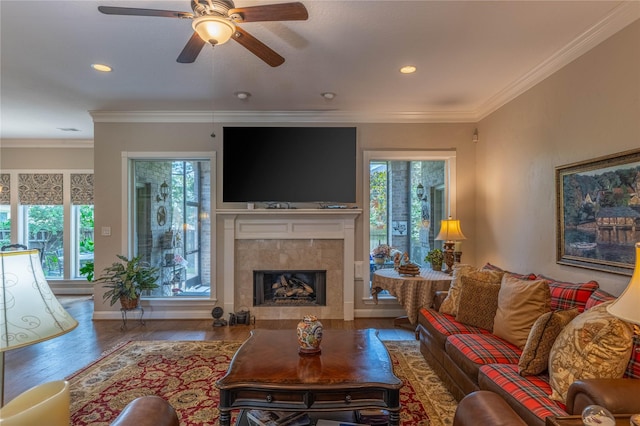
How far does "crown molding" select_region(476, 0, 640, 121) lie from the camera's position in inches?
87.4

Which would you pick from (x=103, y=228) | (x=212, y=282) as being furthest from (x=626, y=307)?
(x=103, y=228)

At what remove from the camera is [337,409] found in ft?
5.60

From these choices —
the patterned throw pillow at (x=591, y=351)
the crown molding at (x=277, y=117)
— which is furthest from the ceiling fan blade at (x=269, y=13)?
the crown molding at (x=277, y=117)

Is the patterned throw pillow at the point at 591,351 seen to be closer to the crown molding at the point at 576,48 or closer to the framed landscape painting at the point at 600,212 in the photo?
the framed landscape painting at the point at 600,212

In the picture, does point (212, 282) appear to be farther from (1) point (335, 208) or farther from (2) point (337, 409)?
(2) point (337, 409)

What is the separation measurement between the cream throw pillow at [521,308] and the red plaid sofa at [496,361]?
0.24 feet

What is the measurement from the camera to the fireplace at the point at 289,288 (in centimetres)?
462

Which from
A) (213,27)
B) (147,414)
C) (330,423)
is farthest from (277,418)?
(213,27)

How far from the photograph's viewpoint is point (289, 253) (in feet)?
15.0

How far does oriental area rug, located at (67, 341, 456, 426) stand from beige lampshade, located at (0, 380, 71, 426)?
1352mm

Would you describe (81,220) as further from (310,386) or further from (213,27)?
(310,386)

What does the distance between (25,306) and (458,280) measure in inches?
114

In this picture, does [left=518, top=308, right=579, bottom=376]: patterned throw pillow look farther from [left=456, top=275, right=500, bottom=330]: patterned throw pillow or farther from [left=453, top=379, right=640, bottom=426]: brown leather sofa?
A: [left=456, top=275, right=500, bottom=330]: patterned throw pillow

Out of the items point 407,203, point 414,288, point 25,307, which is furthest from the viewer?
point 407,203
